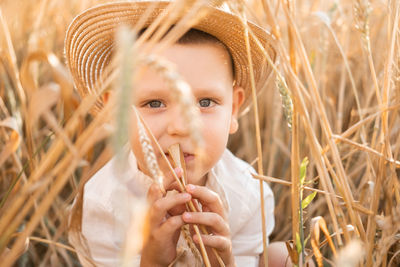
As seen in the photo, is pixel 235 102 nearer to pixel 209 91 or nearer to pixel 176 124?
pixel 209 91

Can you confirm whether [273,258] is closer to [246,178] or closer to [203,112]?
[246,178]

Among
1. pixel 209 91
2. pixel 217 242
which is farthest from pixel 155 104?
pixel 217 242

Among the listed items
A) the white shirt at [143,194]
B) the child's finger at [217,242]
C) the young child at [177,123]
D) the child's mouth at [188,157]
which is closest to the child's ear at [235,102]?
the young child at [177,123]

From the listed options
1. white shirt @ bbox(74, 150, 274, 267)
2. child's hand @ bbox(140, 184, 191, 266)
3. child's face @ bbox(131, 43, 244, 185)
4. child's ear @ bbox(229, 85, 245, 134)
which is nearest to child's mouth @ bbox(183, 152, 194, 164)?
child's face @ bbox(131, 43, 244, 185)

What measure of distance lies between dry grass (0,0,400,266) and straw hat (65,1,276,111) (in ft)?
0.36

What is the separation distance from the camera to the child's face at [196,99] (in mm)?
1124

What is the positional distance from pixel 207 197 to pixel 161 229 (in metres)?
0.14

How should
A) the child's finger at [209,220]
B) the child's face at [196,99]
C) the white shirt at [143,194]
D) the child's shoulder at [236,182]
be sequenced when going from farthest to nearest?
the child's shoulder at [236,182] → the white shirt at [143,194] → the child's face at [196,99] → the child's finger at [209,220]

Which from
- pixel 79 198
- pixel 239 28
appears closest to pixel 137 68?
pixel 79 198

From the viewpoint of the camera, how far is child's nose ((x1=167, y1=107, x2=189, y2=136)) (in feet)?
3.57

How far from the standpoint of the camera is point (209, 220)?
1.06 m

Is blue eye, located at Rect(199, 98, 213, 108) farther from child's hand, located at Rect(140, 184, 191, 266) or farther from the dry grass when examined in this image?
child's hand, located at Rect(140, 184, 191, 266)

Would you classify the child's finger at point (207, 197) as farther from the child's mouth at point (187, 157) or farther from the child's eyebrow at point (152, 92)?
the child's eyebrow at point (152, 92)

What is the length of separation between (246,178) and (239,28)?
61cm
